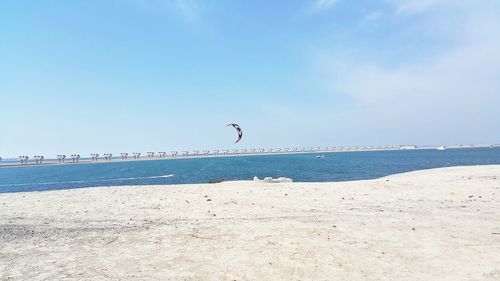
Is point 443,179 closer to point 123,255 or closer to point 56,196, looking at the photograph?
point 123,255

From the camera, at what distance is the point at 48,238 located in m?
10.8

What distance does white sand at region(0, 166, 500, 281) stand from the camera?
24.9ft

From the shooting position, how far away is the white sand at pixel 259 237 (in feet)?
24.9

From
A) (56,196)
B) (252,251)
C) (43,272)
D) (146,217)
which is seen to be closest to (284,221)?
(252,251)

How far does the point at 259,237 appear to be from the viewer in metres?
10.1

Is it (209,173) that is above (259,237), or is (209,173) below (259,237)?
below

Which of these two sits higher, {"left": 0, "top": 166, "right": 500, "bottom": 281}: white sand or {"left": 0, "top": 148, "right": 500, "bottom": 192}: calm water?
{"left": 0, "top": 166, "right": 500, "bottom": 281}: white sand

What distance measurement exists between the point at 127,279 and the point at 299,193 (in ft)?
42.8

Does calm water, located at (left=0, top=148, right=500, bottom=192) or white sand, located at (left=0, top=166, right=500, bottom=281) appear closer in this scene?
white sand, located at (left=0, top=166, right=500, bottom=281)

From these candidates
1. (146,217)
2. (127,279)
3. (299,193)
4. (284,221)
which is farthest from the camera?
(299,193)

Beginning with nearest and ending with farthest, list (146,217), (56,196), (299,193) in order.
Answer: (146,217), (299,193), (56,196)

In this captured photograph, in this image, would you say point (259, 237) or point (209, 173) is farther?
point (209, 173)

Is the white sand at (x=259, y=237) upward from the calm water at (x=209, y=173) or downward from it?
upward

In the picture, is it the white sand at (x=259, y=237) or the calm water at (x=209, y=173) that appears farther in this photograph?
the calm water at (x=209, y=173)
